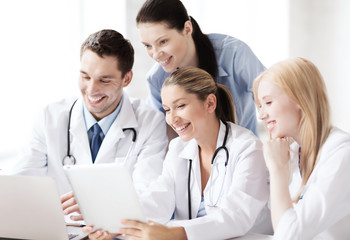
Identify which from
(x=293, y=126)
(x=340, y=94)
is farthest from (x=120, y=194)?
(x=340, y=94)

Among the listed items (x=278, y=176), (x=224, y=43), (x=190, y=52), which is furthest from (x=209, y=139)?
(x=224, y=43)

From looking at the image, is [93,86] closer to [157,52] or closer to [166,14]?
[157,52]

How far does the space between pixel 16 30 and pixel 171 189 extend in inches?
58.0

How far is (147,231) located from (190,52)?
108 cm

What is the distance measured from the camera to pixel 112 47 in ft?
6.84

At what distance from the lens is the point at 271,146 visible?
153cm

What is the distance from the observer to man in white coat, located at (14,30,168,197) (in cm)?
206

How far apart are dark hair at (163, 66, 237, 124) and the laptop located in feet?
2.28

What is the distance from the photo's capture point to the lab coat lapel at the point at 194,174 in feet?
5.92

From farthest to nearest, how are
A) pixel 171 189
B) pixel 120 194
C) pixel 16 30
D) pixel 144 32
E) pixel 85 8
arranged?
pixel 85 8 → pixel 16 30 → pixel 144 32 → pixel 171 189 → pixel 120 194

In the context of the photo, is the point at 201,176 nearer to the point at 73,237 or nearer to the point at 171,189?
the point at 171,189

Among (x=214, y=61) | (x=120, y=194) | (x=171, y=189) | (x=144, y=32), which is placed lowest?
(x=171, y=189)

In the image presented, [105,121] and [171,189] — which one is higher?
[105,121]

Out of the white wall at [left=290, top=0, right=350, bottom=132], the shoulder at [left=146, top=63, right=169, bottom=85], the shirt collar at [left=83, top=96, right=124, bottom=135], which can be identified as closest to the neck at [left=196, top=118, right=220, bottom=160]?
the shirt collar at [left=83, top=96, right=124, bottom=135]
